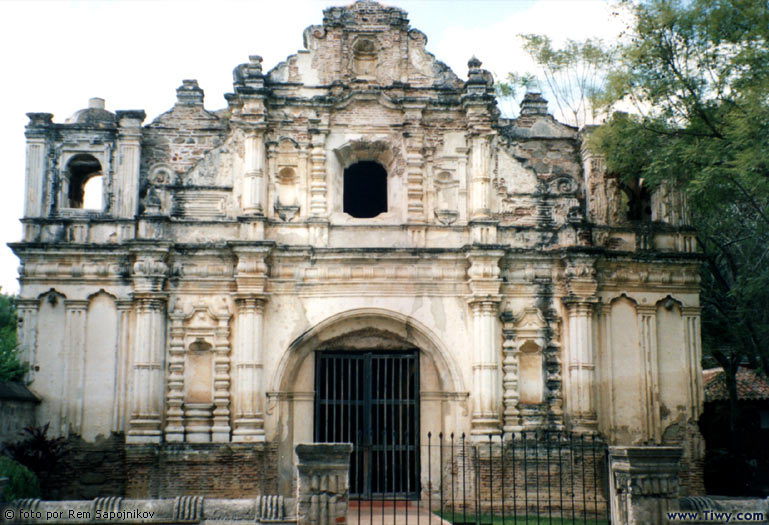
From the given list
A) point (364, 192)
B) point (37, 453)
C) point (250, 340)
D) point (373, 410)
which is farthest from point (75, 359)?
point (364, 192)

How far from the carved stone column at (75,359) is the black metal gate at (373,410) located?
468cm

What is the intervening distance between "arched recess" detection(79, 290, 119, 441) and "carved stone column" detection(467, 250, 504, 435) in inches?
283

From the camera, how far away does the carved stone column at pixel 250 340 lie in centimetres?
1638

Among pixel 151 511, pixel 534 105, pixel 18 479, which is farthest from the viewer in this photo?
pixel 534 105

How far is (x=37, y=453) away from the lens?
15688 millimetres

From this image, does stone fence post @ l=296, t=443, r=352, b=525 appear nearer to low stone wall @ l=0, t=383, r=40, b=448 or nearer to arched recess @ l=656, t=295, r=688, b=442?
low stone wall @ l=0, t=383, r=40, b=448

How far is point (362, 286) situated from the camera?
16.9 meters

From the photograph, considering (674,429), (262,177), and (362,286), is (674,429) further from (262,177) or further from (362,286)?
(262,177)

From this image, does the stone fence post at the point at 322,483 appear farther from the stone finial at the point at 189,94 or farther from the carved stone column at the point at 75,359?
the stone finial at the point at 189,94

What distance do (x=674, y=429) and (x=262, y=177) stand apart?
390 inches

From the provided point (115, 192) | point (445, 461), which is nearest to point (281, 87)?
point (115, 192)

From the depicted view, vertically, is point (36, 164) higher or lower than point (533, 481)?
higher

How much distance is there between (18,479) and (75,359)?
10.2 feet

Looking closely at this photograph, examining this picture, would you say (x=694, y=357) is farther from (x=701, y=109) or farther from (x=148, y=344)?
(x=148, y=344)
